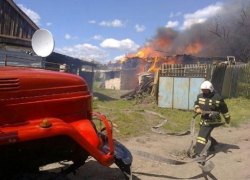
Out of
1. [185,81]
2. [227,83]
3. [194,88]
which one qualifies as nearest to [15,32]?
[185,81]

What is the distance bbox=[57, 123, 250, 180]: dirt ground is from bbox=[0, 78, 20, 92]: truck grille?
91.9 inches

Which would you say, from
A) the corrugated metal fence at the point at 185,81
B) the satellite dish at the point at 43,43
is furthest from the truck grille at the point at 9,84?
the corrugated metal fence at the point at 185,81

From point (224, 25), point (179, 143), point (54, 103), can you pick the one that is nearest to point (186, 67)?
point (179, 143)

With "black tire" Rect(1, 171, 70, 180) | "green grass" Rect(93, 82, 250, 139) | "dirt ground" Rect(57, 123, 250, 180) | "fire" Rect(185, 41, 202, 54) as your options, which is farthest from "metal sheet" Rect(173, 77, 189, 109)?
"fire" Rect(185, 41, 202, 54)

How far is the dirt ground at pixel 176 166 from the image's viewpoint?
4.76m

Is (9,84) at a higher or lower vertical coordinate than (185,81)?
lower

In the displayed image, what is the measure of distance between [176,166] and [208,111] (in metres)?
1.76

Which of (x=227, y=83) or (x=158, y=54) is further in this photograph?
(x=158, y=54)

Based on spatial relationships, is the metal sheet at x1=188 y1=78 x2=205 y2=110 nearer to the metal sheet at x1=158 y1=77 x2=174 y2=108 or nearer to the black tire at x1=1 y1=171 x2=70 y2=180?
the metal sheet at x1=158 y1=77 x2=174 y2=108

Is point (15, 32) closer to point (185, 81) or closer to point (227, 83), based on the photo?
point (185, 81)

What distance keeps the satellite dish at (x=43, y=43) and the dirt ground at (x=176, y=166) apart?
137 inches

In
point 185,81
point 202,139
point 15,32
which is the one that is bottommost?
point 202,139

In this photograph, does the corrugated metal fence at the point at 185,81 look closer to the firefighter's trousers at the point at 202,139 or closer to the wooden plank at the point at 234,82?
the wooden plank at the point at 234,82

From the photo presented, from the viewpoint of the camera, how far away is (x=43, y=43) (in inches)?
291
